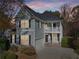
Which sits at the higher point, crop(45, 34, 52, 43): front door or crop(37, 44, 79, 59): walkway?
crop(45, 34, 52, 43): front door

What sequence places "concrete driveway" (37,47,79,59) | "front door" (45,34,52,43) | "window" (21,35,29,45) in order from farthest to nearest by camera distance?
1. "front door" (45,34,52,43)
2. "window" (21,35,29,45)
3. "concrete driveway" (37,47,79,59)

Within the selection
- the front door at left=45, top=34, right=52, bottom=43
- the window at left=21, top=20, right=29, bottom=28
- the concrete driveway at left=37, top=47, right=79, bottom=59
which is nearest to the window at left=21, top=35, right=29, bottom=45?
the window at left=21, top=20, right=29, bottom=28

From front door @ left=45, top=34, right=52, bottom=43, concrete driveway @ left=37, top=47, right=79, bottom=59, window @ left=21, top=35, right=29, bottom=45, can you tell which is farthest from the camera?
front door @ left=45, top=34, right=52, bottom=43

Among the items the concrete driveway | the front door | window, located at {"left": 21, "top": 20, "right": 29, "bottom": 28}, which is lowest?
the concrete driveway

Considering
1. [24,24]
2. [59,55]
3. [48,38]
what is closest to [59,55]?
[59,55]

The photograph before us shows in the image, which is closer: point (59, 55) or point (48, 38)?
point (59, 55)

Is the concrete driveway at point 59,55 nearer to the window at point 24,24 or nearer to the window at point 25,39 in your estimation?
the window at point 25,39

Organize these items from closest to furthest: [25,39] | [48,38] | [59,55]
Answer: [59,55] → [25,39] → [48,38]

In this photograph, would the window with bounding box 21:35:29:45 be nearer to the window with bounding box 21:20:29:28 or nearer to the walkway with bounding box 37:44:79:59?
the window with bounding box 21:20:29:28

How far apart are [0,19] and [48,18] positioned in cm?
2322

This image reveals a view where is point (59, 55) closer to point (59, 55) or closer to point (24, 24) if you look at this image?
point (59, 55)

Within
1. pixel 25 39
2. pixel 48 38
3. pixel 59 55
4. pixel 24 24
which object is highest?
pixel 24 24

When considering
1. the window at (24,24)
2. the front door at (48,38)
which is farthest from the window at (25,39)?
the front door at (48,38)

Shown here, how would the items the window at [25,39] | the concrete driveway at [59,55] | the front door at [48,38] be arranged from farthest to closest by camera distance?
the front door at [48,38] → the window at [25,39] → the concrete driveway at [59,55]
